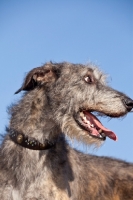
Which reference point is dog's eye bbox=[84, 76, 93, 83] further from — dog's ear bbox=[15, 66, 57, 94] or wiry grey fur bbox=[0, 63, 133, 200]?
dog's ear bbox=[15, 66, 57, 94]

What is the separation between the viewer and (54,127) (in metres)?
9.53

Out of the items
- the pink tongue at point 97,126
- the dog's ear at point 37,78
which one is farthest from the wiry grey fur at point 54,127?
the pink tongue at point 97,126

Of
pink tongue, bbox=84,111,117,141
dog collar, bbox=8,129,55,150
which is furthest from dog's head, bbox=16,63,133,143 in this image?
dog collar, bbox=8,129,55,150

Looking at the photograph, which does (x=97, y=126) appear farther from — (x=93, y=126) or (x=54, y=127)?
(x=54, y=127)

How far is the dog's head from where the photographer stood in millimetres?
9492

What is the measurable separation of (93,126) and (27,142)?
4.05 ft

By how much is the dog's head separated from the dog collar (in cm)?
45

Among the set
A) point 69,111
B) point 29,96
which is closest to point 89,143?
point 69,111

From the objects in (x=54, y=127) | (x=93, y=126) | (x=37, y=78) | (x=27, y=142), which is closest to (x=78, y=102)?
(x=93, y=126)

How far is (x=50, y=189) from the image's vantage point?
29.9 ft

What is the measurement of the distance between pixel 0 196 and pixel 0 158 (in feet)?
2.75

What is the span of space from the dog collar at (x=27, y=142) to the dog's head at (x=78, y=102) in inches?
17.9

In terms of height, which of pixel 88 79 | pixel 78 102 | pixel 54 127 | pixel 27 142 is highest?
pixel 88 79

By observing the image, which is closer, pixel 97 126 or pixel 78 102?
pixel 97 126
